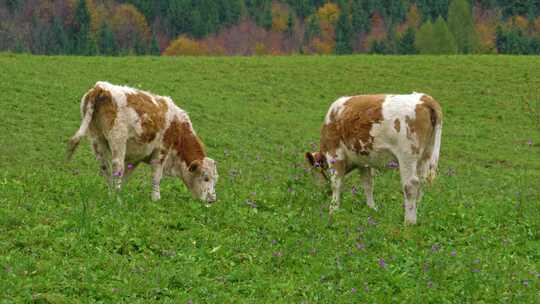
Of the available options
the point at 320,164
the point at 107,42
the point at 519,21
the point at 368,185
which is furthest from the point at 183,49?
the point at 368,185

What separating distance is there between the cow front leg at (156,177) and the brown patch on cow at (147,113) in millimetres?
569

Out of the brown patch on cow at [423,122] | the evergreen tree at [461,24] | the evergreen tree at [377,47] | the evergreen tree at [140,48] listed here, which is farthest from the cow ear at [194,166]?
the evergreen tree at [140,48]

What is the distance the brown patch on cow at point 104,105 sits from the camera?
12.8m

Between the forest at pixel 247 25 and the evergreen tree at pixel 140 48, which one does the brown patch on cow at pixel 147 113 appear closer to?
the forest at pixel 247 25

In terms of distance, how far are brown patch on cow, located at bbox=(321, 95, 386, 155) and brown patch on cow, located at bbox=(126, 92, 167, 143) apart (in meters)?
3.18

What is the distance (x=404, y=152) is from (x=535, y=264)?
9.99 ft

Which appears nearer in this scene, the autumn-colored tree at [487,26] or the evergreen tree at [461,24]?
the evergreen tree at [461,24]

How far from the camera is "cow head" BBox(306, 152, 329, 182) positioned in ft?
48.2

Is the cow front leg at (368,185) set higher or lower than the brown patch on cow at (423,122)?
lower

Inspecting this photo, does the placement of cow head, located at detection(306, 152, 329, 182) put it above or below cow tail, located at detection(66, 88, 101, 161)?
below

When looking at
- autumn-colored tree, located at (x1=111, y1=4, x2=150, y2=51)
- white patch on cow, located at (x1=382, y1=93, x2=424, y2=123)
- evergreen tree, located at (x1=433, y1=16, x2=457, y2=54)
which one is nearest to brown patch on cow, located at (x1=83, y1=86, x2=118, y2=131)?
white patch on cow, located at (x1=382, y1=93, x2=424, y2=123)

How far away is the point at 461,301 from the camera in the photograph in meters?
8.73

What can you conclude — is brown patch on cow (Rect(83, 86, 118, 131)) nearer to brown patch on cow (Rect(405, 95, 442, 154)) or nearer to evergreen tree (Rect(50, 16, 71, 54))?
brown patch on cow (Rect(405, 95, 442, 154))

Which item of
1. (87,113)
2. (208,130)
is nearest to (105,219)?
(87,113)
